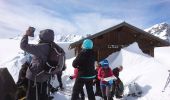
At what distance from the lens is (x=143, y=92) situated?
1228cm

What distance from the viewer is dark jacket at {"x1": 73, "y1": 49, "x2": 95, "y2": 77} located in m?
8.30

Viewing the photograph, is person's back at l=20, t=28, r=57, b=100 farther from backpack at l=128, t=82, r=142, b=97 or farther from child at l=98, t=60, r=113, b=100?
backpack at l=128, t=82, r=142, b=97

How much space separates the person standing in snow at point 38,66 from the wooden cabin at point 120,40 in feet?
57.0

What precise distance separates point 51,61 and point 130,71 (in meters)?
9.24

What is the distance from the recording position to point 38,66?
242 inches

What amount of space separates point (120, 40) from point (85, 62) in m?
16.8

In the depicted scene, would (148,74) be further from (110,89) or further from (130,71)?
(110,89)

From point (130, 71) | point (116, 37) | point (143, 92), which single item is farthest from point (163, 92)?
point (116, 37)

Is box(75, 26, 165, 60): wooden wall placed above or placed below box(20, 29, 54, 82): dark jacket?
above

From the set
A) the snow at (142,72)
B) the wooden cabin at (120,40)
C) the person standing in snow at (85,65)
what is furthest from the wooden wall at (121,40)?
the person standing in snow at (85,65)

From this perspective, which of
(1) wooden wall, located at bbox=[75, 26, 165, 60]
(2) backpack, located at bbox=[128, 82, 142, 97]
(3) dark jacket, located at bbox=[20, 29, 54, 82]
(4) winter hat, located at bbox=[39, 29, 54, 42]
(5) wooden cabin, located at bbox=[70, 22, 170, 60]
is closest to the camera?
(3) dark jacket, located at bbox=[20, 29, 54, 82]

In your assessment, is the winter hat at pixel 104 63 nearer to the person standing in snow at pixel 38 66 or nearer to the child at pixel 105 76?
the child at pixel 105 76

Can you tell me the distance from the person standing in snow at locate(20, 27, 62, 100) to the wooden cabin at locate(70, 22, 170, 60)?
17.4 meters

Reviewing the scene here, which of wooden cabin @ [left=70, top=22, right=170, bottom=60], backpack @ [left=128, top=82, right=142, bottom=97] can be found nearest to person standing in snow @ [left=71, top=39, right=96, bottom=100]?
backpack @ [left=128, top=82, right=142, bottom=97]
